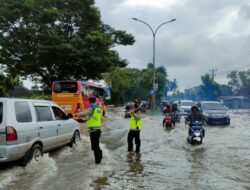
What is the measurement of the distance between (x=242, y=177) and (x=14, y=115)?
5.19m

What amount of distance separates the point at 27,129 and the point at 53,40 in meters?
22.3

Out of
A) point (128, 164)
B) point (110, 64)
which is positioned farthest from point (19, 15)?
point (128, 164)

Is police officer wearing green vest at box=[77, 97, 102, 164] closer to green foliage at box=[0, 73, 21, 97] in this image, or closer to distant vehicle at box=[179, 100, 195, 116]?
green foliage at box=[0, 73, 21, 97]

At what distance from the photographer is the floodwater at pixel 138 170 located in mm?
7531

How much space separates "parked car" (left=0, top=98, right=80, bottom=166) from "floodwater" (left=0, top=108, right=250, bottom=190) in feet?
1.22

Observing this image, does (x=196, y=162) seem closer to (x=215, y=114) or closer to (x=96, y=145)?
(x=96, y=145)

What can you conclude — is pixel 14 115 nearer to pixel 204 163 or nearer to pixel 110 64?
pixel 204 163

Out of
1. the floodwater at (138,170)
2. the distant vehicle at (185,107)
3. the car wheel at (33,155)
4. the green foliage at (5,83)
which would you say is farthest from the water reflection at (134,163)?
the distant vehicle at (185,107)

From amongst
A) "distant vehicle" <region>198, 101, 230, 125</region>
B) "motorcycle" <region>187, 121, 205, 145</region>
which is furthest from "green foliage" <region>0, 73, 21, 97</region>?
"motorcycle" <region>187, 121, 205, 145</region>

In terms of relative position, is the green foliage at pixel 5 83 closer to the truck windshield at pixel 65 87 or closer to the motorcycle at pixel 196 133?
the truck windshield at pixel 65 87

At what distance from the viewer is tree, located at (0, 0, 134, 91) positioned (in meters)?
30.4

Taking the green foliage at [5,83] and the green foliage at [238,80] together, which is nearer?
the green foliage at [5,83]

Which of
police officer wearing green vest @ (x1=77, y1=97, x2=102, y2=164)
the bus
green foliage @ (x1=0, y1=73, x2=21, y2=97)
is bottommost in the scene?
police officer wearing green vest @ (x1=77, y1=97, x2=102, y2=164)

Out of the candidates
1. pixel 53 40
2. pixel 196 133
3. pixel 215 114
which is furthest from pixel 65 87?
pixel 196 133
